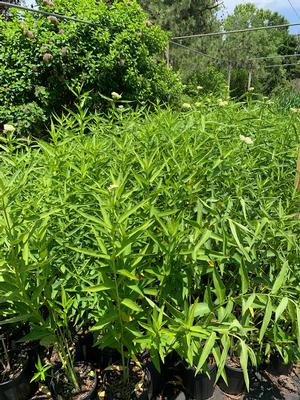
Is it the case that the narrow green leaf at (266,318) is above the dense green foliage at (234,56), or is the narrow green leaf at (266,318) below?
below

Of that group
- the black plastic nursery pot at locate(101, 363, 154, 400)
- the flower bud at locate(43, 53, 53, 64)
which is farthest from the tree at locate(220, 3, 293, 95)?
the black plastic nursery pot at locate(101, 363, 154, 400)

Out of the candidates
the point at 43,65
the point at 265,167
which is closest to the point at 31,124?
the point at 43,65

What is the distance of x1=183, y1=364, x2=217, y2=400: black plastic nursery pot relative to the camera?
5.11ft

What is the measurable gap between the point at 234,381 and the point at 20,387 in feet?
3.08

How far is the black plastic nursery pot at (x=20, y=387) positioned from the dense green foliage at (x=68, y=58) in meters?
2.65

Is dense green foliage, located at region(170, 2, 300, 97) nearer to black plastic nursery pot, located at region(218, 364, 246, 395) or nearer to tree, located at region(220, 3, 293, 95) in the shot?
tree, located at region(220, 3, 293, 95)

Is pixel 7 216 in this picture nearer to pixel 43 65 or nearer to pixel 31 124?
pixel 31 124

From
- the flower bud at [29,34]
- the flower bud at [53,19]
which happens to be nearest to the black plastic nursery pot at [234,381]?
the flower bud at [29,34]

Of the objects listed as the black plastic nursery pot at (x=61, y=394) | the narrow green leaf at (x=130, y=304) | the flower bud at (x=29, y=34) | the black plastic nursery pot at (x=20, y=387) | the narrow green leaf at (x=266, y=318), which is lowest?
the black plastic nursery pot at (x=20, y=387)

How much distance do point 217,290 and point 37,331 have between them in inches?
25.0

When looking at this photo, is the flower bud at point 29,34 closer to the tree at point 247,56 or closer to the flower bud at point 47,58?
the flower bud at point 47,58

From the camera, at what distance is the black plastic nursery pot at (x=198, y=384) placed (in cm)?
156

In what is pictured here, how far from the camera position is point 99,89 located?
4.28 m

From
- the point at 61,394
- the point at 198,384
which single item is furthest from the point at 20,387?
the point at 198,384
